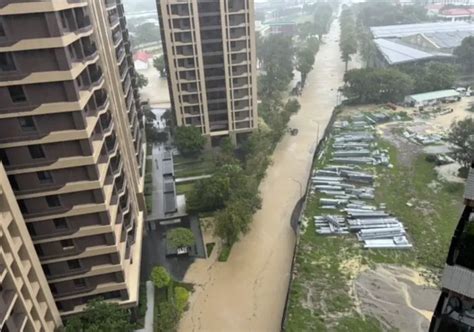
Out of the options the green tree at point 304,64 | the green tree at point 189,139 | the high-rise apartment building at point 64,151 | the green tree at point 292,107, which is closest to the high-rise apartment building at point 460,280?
the high-rise apartment building at point 64,151

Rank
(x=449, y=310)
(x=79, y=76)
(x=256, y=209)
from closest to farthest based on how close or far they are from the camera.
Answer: (x=449, y=310) → (x=79, y=76) → (x=256, y=209)

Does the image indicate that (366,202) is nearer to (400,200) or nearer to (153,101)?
(400,200)

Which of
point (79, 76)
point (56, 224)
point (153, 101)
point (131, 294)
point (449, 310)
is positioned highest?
point (79, 76)

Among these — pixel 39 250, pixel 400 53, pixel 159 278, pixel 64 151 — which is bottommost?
pixel 159 278

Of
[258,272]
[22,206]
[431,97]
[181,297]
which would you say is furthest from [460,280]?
[431,97]

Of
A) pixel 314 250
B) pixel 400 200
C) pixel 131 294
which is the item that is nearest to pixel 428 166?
pixel 400 200

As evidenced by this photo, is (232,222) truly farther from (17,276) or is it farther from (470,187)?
(470,187)
